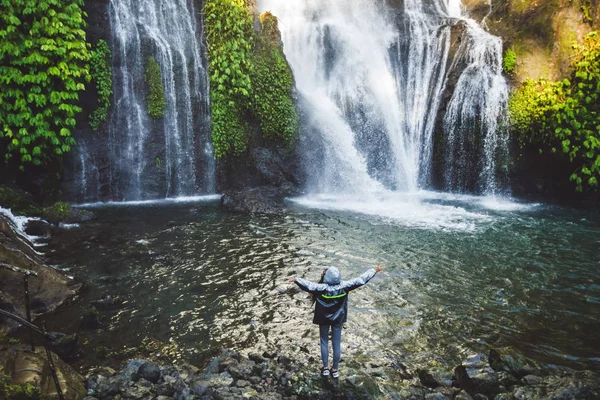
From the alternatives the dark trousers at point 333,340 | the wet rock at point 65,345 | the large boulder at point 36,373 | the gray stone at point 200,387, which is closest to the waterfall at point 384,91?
the dark trousers at point 333,340

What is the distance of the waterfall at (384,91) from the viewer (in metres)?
19.4

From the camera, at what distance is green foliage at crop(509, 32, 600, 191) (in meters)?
16.3

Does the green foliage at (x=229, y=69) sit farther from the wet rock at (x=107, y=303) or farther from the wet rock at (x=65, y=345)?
the wet rock at (x=65, y=345)

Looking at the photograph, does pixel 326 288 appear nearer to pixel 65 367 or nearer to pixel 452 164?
pixel 65 367

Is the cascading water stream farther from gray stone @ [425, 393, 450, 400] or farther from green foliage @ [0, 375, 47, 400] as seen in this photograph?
gray stone @ [425, 393, 450, 400]

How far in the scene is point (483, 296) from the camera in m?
9.43

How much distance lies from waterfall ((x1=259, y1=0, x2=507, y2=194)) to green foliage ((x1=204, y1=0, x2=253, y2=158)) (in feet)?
10.8

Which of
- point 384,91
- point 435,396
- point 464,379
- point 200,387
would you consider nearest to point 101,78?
point 384,91

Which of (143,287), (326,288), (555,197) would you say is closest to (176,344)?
(143,287)

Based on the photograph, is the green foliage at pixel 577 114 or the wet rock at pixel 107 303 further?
the green foliage at pixel 577 114

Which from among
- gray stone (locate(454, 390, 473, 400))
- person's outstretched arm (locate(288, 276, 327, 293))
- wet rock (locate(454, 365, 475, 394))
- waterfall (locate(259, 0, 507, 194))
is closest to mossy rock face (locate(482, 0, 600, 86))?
waterfall (locate(259, 0, 507, 194))

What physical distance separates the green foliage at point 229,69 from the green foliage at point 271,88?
54 cm

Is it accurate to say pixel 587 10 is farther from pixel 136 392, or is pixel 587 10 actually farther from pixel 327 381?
pixel 136 392

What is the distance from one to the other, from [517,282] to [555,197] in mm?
10258
